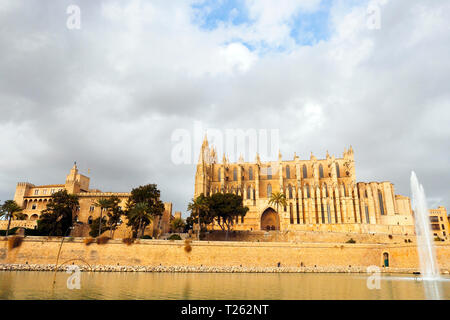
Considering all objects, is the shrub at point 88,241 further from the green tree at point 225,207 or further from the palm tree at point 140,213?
the green tree at point 225,207

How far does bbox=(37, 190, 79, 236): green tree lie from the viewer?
43.5 m

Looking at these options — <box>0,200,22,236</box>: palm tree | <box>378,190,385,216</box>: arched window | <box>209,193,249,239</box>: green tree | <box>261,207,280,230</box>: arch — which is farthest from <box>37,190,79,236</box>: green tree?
<box>378,190,385,216</box>: arched window

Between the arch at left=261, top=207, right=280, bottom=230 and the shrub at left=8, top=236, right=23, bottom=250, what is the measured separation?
43.9 meters

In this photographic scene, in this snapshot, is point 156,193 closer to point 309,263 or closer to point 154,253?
point 154,253

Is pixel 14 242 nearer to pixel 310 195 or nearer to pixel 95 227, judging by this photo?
pixel 95 227

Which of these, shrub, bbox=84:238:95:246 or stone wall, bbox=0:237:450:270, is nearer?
stone wall, bbox=0:237:450:270

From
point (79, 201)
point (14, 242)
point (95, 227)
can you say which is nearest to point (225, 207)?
point (95, 227)

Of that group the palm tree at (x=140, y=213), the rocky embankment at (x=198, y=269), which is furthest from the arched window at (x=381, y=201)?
the palm tree at (x=140, y=213)

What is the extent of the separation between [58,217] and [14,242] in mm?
9209

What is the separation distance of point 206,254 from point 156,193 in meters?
14.3

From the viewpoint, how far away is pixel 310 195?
6688 cm

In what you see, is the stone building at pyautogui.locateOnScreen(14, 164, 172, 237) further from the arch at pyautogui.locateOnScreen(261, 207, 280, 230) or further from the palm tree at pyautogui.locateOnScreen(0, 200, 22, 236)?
the arch at pyautogui.locateOnScreen(261, 207, 280, 230)

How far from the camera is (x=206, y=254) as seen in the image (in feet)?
125

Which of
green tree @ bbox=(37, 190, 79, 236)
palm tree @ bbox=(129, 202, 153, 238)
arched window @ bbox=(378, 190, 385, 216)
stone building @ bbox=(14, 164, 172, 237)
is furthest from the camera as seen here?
arched window @ bbox=(378, 190, 385, 216)
